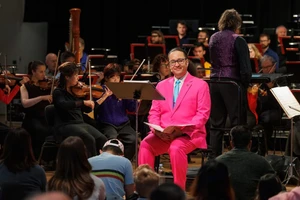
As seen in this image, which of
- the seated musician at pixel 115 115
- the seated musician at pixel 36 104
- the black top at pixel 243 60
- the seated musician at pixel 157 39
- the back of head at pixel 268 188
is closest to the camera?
A: the back of head at pixel 268 188

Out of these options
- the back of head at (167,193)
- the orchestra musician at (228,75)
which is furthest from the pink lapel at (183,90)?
the back of head at (167,193)

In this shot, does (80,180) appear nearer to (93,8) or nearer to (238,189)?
(238,189)

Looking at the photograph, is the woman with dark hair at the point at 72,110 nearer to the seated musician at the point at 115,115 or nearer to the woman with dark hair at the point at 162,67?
the seated musician at the point at 115,115

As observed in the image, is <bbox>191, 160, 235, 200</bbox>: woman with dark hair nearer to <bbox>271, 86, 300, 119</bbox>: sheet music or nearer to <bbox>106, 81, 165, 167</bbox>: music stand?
<bbox>106, 81, 165, 167</bbox>: music stand

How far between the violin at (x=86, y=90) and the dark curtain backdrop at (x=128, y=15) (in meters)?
7.98

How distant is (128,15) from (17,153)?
12.0 metres

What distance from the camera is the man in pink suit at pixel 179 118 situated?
754 centimetres

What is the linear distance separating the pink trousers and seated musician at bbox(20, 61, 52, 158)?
1929 mm

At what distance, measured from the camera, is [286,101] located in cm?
797

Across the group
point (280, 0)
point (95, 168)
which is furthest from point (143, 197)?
point (280, 0)

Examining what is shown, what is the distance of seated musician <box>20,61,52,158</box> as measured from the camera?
9.23 metres

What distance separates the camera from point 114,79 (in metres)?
8.98

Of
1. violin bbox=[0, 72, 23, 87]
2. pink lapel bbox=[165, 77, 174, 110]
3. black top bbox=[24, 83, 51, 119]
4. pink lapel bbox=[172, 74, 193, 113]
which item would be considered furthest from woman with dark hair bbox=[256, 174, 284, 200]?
violin bbox=[0, 72, 23, 87]

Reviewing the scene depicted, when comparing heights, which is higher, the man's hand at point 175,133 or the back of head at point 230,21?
the back of head at point 230,21
